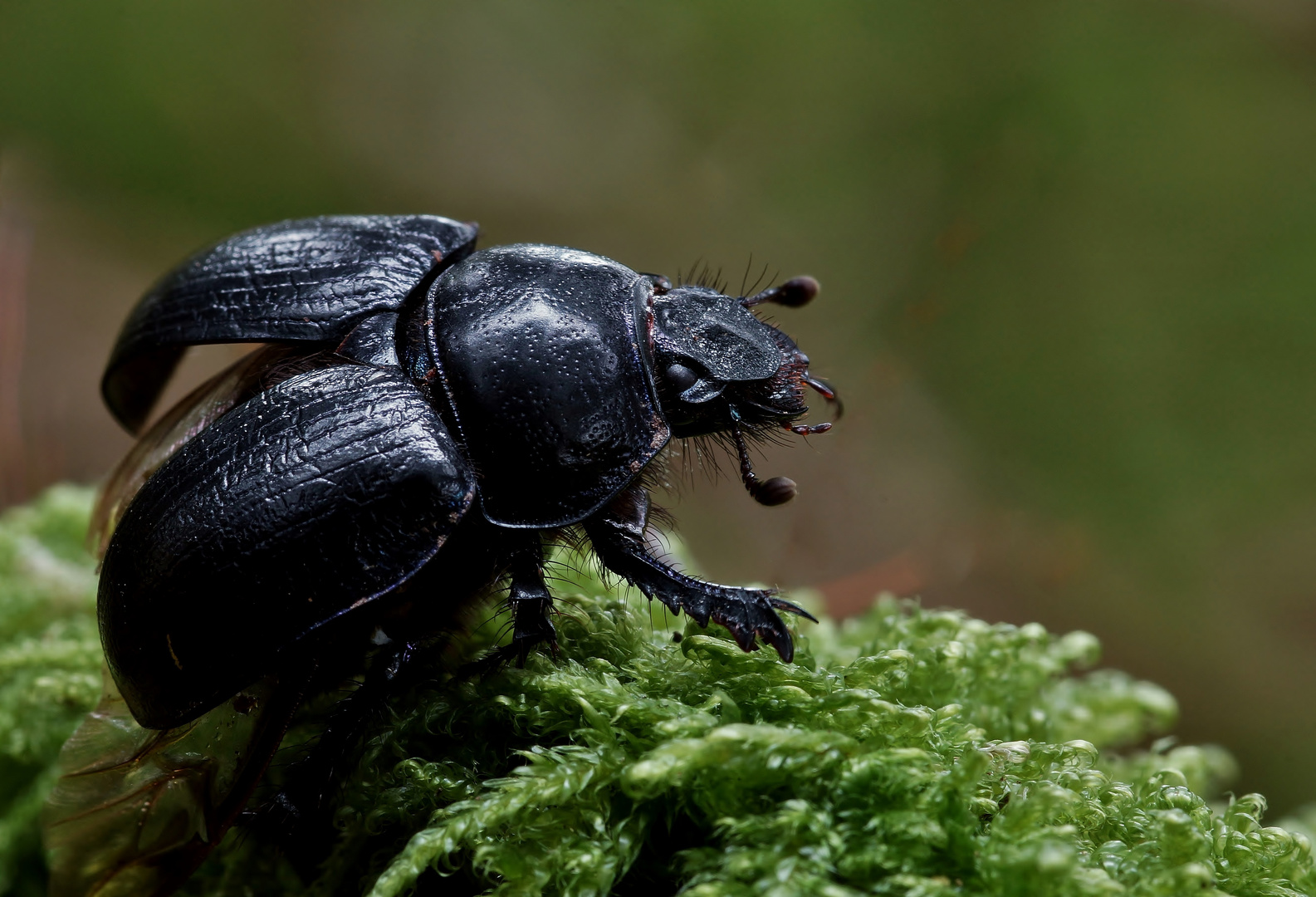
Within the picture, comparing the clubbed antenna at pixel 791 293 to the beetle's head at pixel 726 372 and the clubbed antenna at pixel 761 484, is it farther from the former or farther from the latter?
the clubbed antenna at pixel 761 484

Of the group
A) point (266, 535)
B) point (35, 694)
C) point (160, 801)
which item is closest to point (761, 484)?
point (266, 535)

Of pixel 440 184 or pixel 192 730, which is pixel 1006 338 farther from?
pixel 192 730

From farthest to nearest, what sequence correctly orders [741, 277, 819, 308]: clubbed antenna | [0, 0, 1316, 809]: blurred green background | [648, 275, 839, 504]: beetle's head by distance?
1. [0, 0, 1316, 809]: blurred green background
2. [741, 277, 819, 308]: clubbed antenna
3. [648, 275, 839, 504]: beetle's head

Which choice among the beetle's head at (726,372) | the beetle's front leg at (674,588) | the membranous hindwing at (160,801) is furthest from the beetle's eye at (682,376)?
the membranous hindwing at (160,801)

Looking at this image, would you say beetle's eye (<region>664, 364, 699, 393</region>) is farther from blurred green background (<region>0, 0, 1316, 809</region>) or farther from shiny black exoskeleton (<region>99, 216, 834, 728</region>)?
blurred green background (<region>0, 0, 1316, 809</region>)

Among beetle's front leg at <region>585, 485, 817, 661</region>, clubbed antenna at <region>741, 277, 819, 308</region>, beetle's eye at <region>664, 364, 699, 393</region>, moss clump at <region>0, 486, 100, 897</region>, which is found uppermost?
clubbed antenna at <region>741, 277, 819, 308</region>

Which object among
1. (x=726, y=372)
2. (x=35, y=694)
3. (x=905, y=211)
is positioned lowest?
(x=35, y=694)

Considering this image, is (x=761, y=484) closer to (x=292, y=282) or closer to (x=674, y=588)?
(x=674, y=588)

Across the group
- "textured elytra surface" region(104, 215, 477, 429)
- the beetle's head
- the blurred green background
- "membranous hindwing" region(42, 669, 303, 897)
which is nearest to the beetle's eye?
the beetle's head
